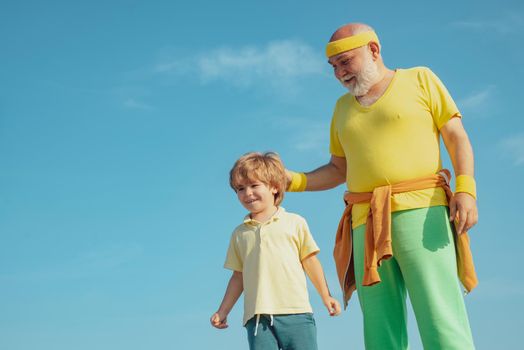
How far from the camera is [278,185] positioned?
5.45 meters

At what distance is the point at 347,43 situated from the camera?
4.80 m

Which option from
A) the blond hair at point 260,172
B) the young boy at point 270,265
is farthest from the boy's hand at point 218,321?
the blond hair at point 260,172

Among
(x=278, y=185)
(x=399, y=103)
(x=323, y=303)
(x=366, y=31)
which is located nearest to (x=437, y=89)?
(x=399, y=103)

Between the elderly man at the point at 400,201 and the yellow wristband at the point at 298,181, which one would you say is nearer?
the elderly man at the point at 400,201

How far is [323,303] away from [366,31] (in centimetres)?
208

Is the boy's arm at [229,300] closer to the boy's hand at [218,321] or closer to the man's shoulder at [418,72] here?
the boy's hand at [218,321]

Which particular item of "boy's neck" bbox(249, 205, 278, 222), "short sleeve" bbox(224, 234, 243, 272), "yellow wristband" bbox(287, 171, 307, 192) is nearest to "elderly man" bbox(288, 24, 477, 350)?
"yellow wristband" bbox(287, 171, 307, 192)

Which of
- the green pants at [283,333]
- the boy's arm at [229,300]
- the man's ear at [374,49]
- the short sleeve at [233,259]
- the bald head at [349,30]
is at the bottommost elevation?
the green pants at [283,333]

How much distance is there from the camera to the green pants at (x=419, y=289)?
4383 mm

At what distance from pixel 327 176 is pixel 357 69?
97 centimetres

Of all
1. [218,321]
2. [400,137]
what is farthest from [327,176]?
[218,321]

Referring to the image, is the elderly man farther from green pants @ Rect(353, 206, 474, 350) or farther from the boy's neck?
the boy's neck

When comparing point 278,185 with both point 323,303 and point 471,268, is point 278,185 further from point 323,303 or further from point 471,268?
point 471,268

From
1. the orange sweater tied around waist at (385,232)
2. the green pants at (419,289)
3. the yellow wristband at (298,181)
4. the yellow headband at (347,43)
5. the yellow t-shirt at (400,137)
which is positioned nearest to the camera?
the green pants at (419,289)
